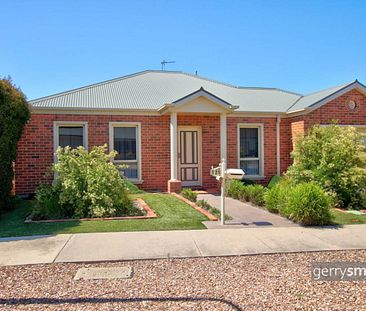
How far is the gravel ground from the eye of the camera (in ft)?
12.5

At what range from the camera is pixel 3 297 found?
4035mm

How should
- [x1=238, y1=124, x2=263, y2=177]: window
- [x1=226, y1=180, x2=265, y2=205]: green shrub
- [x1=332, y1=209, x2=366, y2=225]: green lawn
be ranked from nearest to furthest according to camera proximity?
[x1=332, y1=209, x2=366, y2=225]: green lawn, [x1=226, y1=180, x2=265, y2=205]: green shrub, [x1=238, y1=124, x2=263, y2=177]: window

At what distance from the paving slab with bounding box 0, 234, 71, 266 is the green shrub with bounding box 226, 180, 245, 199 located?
6399 mm

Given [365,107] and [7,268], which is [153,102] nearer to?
[365,107]

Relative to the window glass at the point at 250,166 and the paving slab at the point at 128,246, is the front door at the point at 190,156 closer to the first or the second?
the window glass at the point at 250,166

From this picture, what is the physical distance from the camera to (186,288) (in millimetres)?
4266

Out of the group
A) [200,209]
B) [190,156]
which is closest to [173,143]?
[190,156]

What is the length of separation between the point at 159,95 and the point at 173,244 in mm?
9962

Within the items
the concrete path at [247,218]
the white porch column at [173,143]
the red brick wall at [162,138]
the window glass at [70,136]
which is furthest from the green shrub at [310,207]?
the window glass at [70,136]

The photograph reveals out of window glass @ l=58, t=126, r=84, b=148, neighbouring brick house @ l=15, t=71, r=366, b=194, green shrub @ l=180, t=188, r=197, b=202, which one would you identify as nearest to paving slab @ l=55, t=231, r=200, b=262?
green shrub @ l=180, t=188, r=197, b=202

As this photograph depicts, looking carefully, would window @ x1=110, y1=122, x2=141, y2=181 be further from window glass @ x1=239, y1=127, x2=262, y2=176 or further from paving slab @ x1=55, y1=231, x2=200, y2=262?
paving slab @ x1=55, y1=231, x2=200, y2=262

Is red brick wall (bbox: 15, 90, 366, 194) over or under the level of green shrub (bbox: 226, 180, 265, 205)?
over

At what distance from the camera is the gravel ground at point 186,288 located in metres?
3.82

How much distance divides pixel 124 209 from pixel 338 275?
18.2ft
